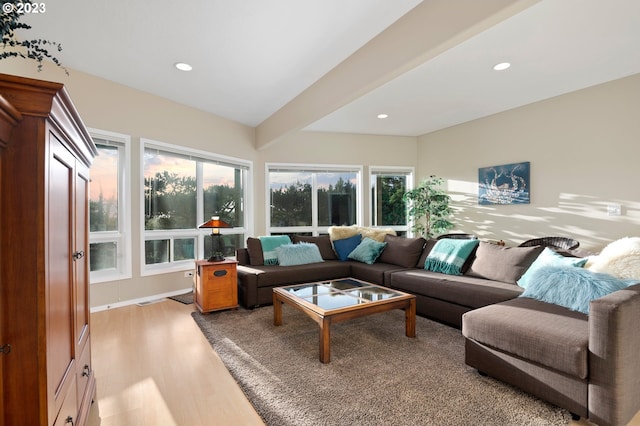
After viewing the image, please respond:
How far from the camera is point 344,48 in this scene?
2.90 meters

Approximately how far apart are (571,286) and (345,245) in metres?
2.88

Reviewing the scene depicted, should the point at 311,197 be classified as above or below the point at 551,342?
above

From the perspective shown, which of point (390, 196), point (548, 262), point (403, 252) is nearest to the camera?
point (548, 262)

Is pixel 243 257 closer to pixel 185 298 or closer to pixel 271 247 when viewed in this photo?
pixel 271 247

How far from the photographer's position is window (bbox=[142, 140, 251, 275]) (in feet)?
13.8

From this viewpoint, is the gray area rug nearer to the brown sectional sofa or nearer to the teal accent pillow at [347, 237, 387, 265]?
the brown sectional sofa

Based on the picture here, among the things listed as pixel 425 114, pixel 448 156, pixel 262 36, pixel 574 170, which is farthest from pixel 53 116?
pixel 448 156

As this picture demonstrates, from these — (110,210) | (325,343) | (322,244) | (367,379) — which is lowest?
(367,379)

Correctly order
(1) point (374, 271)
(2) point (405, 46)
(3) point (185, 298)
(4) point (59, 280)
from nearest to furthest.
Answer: (4) point (59, 280)
(2) point (405, 46)
(1) point (374, 271)
(3) point (185, 298)

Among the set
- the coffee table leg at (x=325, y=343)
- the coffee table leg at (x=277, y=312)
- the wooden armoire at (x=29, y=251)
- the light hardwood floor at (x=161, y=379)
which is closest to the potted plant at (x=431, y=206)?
the coffee table leg at (x=277, y=312)

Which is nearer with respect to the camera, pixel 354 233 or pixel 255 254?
pixel 255 254

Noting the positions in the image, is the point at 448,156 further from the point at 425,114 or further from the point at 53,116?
the point at 53,116

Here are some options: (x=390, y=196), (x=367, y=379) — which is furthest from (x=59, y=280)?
(x=390, y=196)

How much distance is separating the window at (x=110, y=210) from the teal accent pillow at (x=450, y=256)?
12.2ft
